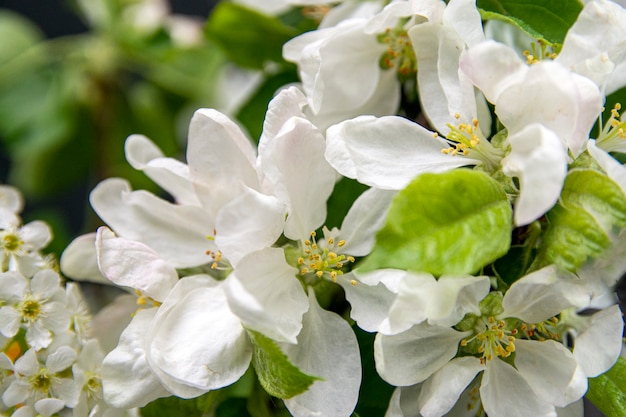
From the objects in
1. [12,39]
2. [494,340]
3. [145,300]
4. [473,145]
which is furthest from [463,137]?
[12,39]

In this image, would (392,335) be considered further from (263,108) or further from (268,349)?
(263,108)

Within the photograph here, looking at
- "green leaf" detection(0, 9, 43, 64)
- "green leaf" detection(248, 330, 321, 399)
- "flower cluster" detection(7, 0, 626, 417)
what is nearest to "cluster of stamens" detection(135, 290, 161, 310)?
"flower cluster" detection(7, 0, 626, 417)

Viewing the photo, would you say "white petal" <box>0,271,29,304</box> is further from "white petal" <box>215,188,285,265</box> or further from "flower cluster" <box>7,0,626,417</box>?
"white petal" <box>215,188,285,265</box>

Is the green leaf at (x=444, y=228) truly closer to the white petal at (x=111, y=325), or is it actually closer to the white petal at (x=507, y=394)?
the white petal at (x=507, y=394)

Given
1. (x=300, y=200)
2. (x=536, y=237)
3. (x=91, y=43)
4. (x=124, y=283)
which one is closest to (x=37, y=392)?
(x=124, y=283)

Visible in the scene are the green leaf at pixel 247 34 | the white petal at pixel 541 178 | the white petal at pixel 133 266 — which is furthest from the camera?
the green leaf at pixel 247 34

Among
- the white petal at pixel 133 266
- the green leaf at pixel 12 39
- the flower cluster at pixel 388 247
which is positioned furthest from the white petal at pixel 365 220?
the green leaf at pixel 12 39
